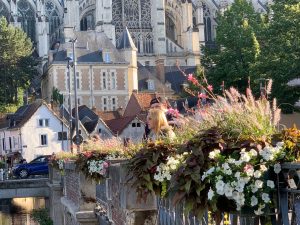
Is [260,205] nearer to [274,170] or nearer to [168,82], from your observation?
[274,170]

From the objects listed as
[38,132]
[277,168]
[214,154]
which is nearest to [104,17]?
[38,132]

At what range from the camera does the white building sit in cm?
6141

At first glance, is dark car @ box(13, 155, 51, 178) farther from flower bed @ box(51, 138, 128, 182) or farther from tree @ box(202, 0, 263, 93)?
flower bed @ box(51, 138, 128, 182)

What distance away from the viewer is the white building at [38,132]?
2418 inches

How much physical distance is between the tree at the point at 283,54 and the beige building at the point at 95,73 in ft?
114

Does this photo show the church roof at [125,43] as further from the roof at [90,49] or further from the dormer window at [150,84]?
the dormer window at [150,84]

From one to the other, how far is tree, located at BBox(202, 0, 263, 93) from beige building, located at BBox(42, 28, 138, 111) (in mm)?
20875

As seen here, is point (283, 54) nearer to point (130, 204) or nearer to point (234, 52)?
point (234, 52)

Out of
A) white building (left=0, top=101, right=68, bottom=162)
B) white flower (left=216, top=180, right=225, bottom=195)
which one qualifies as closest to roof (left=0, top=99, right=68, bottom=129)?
white building (left=0, top=101, right=68, bottom=162)

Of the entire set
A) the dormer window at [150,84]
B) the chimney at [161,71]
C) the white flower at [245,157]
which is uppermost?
the chimney at [161,71]

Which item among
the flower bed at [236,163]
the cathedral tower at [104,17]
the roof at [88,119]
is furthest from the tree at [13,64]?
the flower bed at [236,163]

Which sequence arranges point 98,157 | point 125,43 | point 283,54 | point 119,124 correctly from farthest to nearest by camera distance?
point 125,43, point 119,124, point 283,54, point 98,157

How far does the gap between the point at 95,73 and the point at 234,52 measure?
27.1 metres

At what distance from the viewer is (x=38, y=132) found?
202 feet
